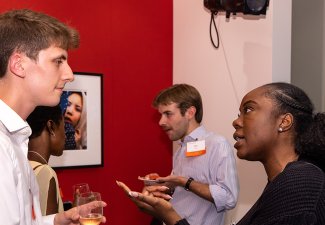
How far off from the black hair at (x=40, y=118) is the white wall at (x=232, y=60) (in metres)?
1.70

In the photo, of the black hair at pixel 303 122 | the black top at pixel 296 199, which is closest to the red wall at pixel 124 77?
the black hair at pixel 303 122

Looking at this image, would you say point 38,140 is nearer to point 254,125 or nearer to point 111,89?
point 254,125

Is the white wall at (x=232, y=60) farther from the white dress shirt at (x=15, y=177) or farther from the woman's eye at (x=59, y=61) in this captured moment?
the white dress shirt at (x=15, y=177)

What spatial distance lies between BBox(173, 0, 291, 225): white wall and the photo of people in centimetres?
113

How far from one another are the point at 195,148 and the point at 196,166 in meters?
0.13

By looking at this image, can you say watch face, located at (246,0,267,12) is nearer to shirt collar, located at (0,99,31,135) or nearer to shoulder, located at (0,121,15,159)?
shirt collar, located at (0,99,31,135)

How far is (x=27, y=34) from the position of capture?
1620 millimetres

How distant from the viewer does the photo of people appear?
3.27 metres

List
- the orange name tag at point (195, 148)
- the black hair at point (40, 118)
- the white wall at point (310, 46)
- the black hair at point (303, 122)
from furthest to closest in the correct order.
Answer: the white wall at point (310, 46), the orange name tag at point (195, 148), the black hair at point (40, 118), the black hair at point (303, 122)

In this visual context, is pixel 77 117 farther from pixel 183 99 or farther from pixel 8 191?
pixel 8 191

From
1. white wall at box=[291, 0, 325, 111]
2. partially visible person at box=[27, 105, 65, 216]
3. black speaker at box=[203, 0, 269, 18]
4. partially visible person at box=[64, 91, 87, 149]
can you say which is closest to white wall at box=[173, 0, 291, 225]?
black speaker at box=[203, 0, 269, 18]

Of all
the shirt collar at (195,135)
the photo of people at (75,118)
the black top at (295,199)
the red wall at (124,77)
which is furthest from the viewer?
the red wall at (124,77)

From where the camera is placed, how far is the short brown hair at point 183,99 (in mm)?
3258

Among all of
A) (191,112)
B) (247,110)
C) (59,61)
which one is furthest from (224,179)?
(59,61)
